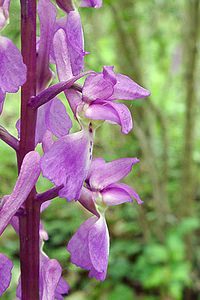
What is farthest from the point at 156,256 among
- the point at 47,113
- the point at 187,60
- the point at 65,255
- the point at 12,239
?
the point at 47,113

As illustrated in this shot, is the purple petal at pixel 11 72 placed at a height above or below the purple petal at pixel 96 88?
above

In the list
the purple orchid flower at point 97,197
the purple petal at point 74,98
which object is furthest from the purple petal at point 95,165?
the purple petal at point 74,98

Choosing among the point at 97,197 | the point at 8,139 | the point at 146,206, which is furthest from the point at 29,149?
the point at 146,206

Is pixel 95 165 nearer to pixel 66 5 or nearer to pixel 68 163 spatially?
pixel 68 163

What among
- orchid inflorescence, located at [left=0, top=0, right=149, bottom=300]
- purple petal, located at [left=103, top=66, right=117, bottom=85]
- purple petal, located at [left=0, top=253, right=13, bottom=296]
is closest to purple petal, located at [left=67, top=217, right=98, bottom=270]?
orchid inflorescence, located at [left=0, top=0, right=149, bottom=300]

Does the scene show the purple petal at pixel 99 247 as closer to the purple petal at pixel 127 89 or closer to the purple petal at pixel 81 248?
the purple petal at pixel 81 248

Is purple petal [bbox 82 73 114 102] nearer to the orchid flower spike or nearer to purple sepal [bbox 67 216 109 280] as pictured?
the orchid flower spike
